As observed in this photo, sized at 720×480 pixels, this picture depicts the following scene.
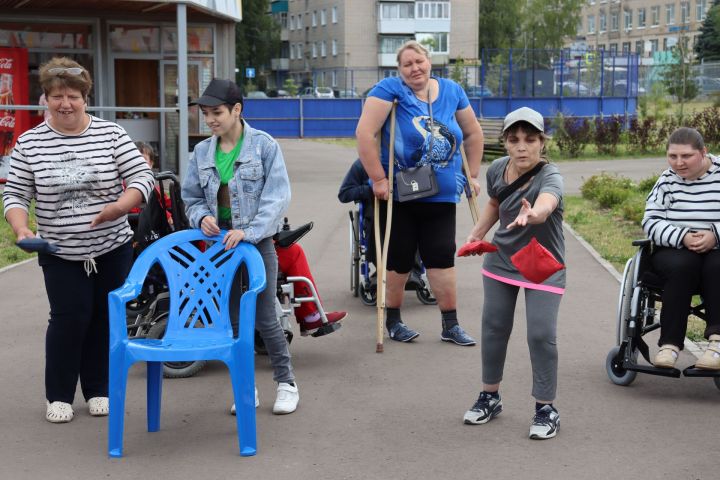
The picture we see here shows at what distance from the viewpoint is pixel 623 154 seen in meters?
29.3

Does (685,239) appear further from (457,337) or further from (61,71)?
(61,71)

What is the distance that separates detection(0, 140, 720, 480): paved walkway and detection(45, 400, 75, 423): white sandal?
0.16 feet

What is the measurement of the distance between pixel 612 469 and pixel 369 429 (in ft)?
4.17

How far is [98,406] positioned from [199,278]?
879 millimetres

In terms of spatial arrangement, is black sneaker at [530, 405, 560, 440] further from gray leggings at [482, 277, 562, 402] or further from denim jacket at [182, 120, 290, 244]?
denim jacket at [182, 120, 290, 244]

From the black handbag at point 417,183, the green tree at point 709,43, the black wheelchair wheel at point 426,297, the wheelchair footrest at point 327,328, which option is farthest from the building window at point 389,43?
the wheelchair footrest at point 327,328

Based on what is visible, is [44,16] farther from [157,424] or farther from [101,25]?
[157,424]

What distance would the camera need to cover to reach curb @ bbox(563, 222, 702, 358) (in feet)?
23.7

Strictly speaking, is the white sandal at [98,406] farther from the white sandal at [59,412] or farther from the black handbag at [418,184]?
the black handbag at [418,184]

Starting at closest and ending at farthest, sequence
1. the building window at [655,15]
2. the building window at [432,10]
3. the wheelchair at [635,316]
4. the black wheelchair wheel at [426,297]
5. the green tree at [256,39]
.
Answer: the wheelchair at [635,316] → the black wheelchair wheel at [426,297] → the green tree at [256,39] → the building window at [432,10] → the building window at [655,15]

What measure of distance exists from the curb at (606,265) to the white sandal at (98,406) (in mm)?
3674

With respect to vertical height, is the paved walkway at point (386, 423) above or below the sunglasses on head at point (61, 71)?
below

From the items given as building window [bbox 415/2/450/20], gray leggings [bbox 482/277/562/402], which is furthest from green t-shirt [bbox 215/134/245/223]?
building window [bbox 415/2/450/20]

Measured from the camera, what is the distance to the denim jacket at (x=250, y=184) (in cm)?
575
